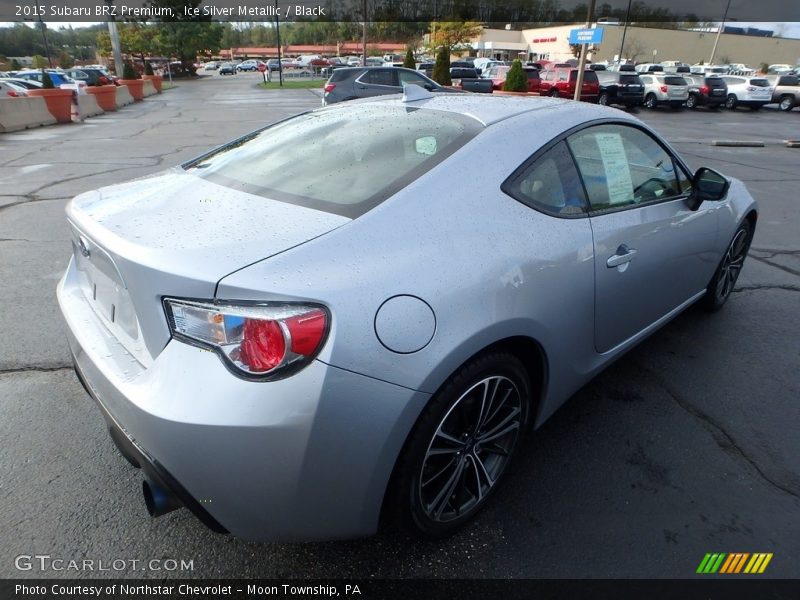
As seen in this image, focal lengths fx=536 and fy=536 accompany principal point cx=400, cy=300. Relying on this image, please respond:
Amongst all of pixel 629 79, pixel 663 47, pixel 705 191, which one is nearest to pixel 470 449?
pixel 705 191

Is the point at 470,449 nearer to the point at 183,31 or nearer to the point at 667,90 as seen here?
the point at 667,90

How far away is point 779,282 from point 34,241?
23.3 feet

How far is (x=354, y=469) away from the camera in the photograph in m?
1.62

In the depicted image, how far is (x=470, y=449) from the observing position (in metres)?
2.06

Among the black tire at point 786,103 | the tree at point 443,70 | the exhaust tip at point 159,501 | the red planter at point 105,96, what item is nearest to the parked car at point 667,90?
the black tire at point 786,103

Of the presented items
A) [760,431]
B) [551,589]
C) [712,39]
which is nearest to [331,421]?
[551,589]

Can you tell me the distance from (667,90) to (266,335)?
28.2 m

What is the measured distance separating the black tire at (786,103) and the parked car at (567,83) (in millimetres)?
10670

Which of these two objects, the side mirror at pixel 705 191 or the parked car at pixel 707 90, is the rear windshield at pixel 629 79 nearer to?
the parked car at pixel 707 90

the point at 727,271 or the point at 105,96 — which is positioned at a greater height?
the point at 727,271

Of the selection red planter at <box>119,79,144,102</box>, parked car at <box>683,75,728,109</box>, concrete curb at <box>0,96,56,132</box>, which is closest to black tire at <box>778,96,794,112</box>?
parked car at <box>683,75,728,109</box>

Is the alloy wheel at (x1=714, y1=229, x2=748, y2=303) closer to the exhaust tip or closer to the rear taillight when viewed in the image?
the rear taillight

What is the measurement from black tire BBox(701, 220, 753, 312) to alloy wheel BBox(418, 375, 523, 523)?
7.96 ft

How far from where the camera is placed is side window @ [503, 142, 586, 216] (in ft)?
7.07
